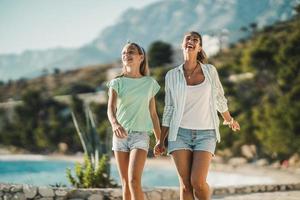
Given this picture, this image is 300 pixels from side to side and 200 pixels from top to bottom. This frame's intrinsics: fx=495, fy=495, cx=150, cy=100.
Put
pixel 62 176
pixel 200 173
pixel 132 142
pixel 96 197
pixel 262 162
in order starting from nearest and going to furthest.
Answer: pixel 200 173
pixel 132 142
pixel 96 197
pixel 62 176
pixel 262 162

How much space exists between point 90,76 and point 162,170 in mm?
43016

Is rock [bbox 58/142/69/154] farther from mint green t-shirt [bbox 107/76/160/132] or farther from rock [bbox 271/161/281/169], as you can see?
mint green t-shirt [bbox 107/76/160/132]

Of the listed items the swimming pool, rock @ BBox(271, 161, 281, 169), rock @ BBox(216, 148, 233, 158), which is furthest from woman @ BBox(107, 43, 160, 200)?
rock @ BBox(216, 148, 233, 158)

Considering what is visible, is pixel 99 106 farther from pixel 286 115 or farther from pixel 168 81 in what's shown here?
pixel 168 81

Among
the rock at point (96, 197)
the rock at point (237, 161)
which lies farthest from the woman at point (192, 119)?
the rock at point (237, 161)

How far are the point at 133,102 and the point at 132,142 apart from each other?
318mm

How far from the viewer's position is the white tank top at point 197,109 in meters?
3.73

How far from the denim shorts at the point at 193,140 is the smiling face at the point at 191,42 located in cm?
64

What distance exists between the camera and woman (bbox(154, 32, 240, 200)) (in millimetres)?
3631

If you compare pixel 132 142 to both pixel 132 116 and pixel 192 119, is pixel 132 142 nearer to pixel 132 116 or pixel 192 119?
pixel 132 116

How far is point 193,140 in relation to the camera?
370cm

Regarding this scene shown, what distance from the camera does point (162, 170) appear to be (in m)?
20.1

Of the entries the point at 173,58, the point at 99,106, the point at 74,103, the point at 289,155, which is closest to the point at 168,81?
the point at 289,155

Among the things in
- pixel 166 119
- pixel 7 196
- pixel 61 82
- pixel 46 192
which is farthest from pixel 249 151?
pixel 61 82
